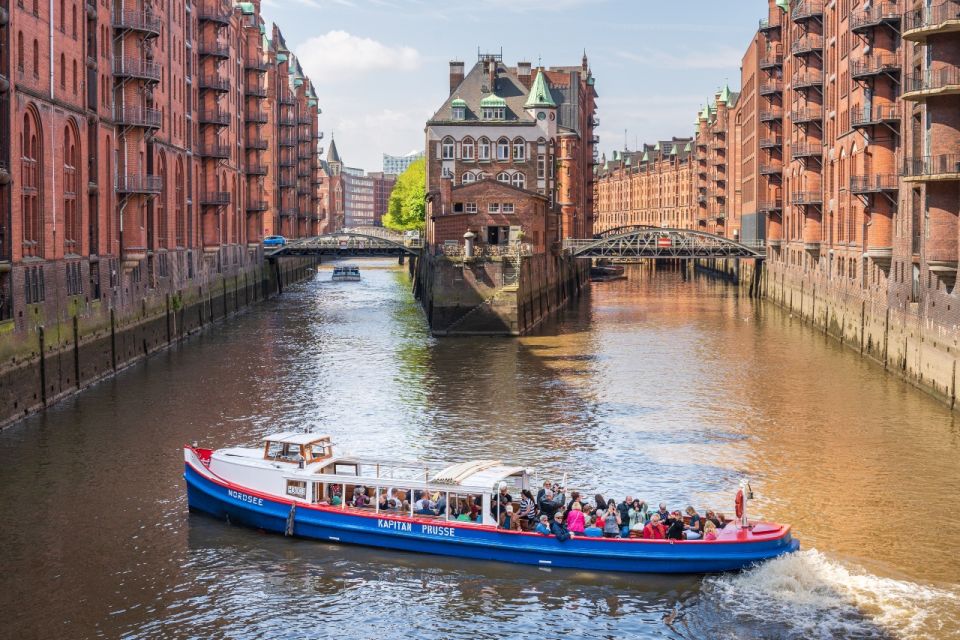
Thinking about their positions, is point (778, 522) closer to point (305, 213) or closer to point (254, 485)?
point (254, 485)

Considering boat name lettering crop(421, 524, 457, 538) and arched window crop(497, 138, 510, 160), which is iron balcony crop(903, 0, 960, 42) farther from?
arched window crop(497, 138, 510, 160)

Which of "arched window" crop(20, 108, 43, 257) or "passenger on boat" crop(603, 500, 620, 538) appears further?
"arched window" crop(20, 108, 43, 257)

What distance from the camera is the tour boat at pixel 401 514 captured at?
101 feet

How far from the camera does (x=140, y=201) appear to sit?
73.2 meters

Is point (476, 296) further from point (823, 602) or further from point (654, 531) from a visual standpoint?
point (823, 602)

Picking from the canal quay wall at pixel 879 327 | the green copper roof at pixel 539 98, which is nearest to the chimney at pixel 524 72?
the green copper roof at pixel 539 98

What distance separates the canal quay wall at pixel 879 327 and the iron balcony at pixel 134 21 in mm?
44001

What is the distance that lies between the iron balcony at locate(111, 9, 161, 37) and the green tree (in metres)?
88.3

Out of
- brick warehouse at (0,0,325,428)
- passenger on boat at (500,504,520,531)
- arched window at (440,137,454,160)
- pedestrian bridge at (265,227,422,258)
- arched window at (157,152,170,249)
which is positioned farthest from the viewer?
pedestrian bridge at (265,227,422,258)

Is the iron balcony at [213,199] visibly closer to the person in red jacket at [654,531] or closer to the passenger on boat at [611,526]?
the passenger on boat at [611,526]

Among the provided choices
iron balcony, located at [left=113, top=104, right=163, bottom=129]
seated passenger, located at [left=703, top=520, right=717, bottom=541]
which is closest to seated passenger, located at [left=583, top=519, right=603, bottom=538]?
seated passenger, located at [left=703, top=520, right=717, bottom=541]

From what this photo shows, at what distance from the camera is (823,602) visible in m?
28.9

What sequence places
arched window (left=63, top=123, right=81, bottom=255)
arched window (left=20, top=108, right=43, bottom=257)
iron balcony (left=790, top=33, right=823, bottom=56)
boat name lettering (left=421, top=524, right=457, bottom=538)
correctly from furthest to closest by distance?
iron balcony (left=790, top=33, right=823, bottom=56) < arched window (left=63, top=123, right=81, bottom=255) < arched window (left=20, top=108, right=43, bottom=257) < boat name lettering (left=421, top=524, right=457, bottom=538)

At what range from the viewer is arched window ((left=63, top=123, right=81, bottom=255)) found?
60500mm
